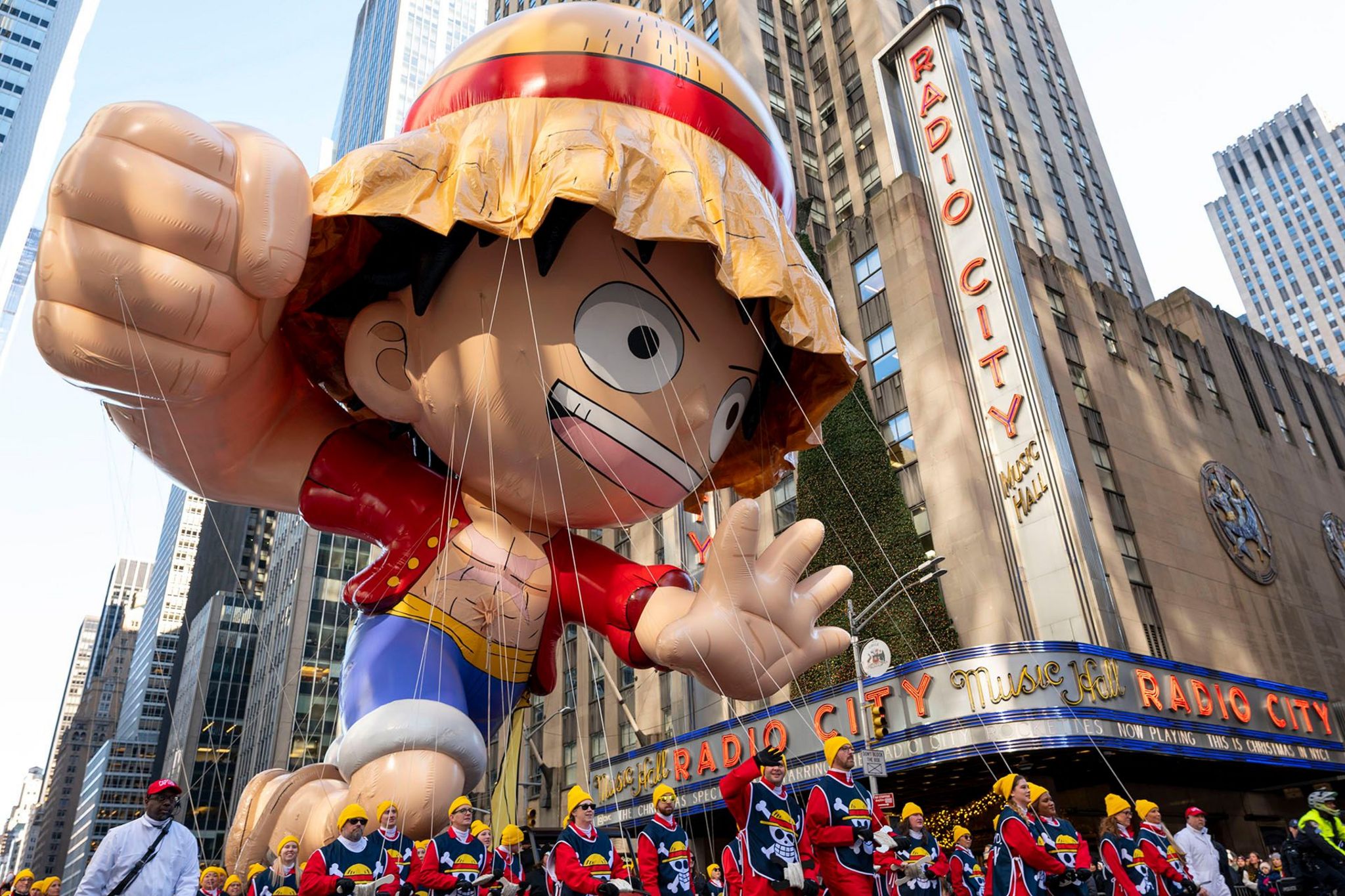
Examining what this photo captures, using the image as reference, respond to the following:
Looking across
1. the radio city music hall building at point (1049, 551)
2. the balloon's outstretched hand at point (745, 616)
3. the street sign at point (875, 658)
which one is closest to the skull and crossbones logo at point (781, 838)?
the balloon's outstretched hand at point (745, 616)

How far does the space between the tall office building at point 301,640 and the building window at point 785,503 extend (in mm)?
28910

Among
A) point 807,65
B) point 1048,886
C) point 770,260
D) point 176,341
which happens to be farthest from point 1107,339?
point 176,341

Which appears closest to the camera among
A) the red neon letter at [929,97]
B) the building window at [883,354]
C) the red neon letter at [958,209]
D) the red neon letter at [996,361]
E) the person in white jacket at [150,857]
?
the person in white jacket at [150,857]

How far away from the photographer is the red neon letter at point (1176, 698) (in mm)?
19188

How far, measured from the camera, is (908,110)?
990 inches

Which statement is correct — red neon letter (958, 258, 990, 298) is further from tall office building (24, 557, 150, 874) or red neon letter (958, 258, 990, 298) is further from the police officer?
tall office building (24, 557, 150, 874)

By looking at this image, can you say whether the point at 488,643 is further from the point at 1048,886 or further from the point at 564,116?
the point at 1048,886

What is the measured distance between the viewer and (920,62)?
24688 mm

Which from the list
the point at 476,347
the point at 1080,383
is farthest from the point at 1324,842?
the point at 1080,383

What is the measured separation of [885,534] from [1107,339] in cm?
1085

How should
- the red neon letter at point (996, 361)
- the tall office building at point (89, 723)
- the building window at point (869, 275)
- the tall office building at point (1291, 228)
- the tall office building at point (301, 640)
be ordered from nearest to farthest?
the red neon letter at point (996, 361) < the building window at point (869, 275) < the tall office building at point (301, 640) < the tall office building at point (1291, 228) < the tall office building at point (89, 723)

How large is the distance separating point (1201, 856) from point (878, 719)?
9.91 meters

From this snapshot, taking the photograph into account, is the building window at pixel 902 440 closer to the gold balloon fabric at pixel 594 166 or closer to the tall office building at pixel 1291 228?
the gold balloon fabric at pixel 594 166

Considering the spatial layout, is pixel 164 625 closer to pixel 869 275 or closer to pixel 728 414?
pixel 869 275
